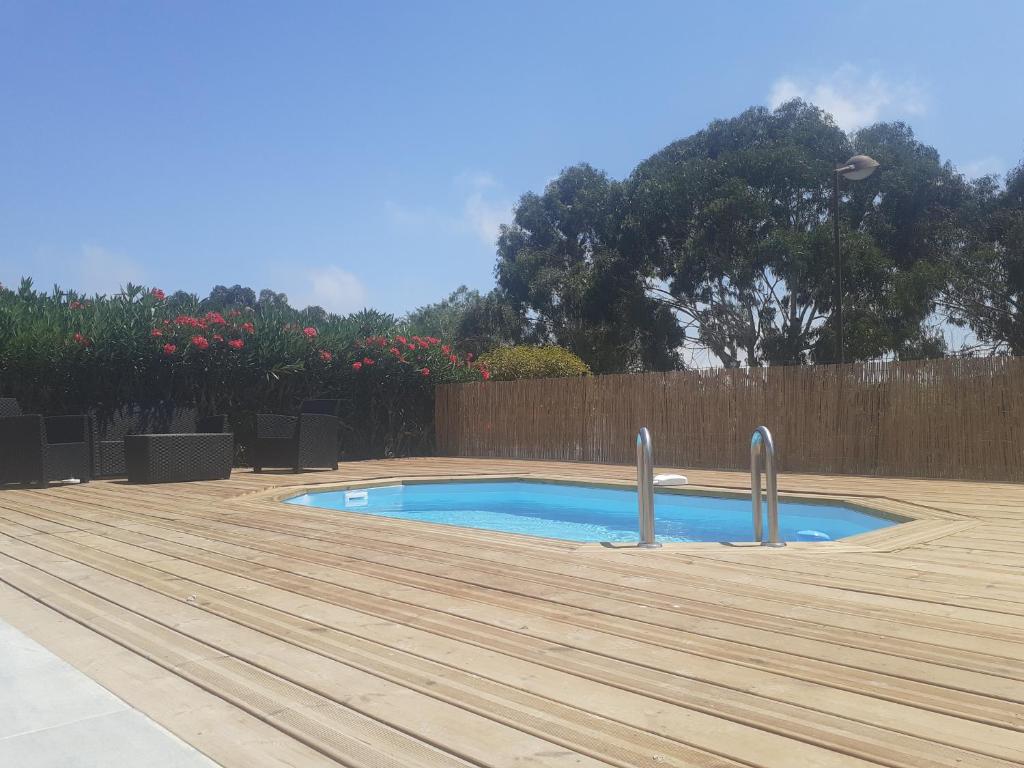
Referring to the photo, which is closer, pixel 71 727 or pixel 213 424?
pixel 71 727

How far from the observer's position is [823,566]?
3.33m

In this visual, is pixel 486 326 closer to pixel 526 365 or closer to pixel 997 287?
pixel 526 365

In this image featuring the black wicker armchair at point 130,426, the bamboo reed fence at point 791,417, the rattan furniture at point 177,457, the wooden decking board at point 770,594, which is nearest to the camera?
the wooden decking board at point 770,594

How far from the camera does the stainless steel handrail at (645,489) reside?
374 cm

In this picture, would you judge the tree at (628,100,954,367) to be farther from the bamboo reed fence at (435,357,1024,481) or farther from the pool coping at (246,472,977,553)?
the pool coping at (246,472,977,553)

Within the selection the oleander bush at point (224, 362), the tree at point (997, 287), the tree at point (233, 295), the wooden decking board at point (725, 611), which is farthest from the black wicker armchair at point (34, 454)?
the tree at point (233, 295)

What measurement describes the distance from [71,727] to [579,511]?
627 centimetres

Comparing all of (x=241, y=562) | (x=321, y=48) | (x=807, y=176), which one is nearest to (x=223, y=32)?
(x=321, y=48)

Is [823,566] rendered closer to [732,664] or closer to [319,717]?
[732,664]

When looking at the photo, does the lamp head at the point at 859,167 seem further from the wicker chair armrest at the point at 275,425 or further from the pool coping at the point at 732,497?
the wicker chair armrest at the point at 275,425

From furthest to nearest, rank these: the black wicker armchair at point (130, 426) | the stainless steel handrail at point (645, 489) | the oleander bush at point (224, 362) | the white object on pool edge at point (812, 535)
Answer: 1. the oleander bush at point (224, 362)
2. the black wicker armchair at point (130, 426)
3. the white object on pool edge at point (812, 535)
4. the stainless steel handrail at point (645, 489)

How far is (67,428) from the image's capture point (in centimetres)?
837

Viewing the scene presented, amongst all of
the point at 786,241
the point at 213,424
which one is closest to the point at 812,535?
the point at 213,424

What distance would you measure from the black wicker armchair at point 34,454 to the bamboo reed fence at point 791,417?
5.92m
